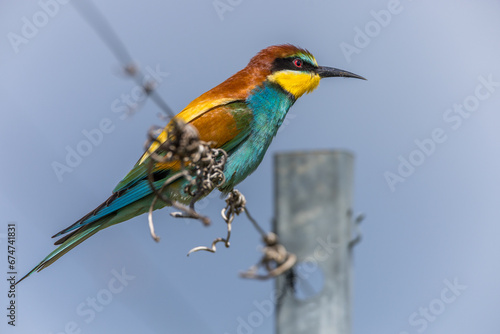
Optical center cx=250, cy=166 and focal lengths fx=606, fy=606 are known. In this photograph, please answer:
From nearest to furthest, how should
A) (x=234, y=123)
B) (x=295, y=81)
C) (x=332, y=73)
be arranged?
(x=234, y=123) < (x=295, y=81) < (x=332, y=73)

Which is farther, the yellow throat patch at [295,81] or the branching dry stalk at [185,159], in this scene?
the yellow throat patch at [295,81]

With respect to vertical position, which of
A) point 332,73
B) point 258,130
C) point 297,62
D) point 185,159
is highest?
point 185,159

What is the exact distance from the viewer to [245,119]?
3.61 metres

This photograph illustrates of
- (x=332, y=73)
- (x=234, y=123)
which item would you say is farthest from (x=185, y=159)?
(x=332, y=73)

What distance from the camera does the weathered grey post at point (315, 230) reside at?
182 centimetres

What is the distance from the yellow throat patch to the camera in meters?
3.97

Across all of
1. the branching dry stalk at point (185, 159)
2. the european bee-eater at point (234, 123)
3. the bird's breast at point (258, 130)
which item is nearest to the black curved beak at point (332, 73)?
the european bee-eater at point (234, 123)

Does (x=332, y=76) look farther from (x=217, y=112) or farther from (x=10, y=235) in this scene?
(x=10, y=235)

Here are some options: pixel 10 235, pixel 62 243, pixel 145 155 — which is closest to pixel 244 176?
pixel 145 155

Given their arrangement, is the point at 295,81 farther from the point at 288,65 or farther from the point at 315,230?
the point at 315,230

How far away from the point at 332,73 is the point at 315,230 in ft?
8.62

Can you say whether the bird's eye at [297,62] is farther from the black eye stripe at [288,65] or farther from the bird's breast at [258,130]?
the bird's breast at [258,130]

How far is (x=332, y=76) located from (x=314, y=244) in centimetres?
263

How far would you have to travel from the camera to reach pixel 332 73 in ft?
14.0
